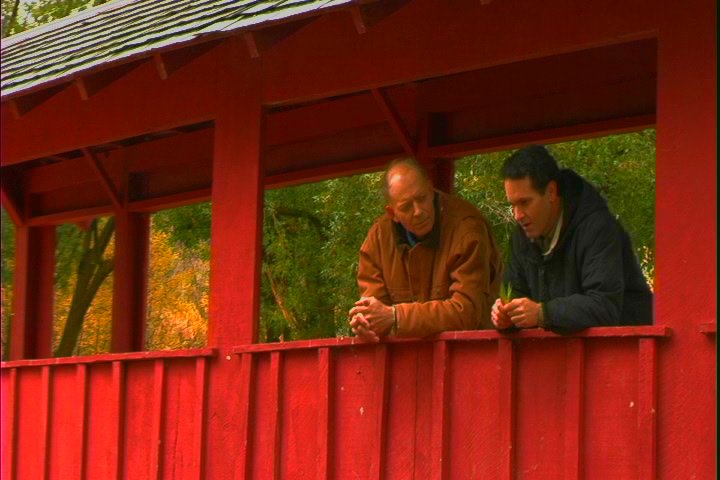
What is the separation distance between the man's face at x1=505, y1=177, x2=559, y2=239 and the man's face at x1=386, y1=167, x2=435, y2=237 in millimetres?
687

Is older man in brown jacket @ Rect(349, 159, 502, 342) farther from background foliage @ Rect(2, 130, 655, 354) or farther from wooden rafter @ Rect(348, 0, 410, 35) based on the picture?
background foliage @ Rect(2, 130, 655, 354)

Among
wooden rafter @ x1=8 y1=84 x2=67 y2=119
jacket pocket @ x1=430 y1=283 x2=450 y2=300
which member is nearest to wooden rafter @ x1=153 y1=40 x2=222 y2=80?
wooden rafter @ x1=8 y1=84 x2=67 y2=119

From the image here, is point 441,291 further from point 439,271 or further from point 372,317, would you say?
point 372,317

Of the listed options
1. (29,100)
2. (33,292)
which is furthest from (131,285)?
(29,100)

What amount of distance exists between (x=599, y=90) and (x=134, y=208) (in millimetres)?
5326

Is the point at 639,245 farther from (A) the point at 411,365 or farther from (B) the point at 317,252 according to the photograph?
(A) the point at 411,365

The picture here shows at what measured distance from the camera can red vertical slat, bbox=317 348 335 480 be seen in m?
9.23

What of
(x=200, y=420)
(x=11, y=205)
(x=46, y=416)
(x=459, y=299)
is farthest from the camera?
(x=11, y=205)

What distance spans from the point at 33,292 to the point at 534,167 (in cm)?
908

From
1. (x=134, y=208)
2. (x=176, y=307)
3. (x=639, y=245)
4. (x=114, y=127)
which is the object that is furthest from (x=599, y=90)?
(x=176, y=307)

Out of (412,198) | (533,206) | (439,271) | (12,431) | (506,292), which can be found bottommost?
(12,431)

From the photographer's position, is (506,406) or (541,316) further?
(506,406)

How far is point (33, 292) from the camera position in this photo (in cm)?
1622

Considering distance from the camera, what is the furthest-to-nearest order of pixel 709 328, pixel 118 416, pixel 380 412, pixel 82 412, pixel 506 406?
pixel 82 412, pixel 118 416, pixel 380 412, pixel 506 406, pixel 709 328
